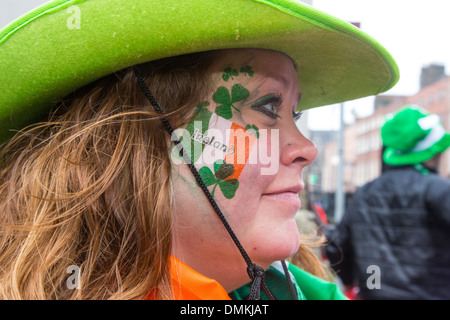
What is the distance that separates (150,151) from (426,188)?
1.76 metres

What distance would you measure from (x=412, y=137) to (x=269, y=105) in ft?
5.60

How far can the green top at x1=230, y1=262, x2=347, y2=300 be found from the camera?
4.16 ft

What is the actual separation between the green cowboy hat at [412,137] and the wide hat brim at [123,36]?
154cm

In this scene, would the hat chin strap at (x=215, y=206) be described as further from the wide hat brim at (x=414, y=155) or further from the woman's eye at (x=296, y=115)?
the wide hat brim at (x=414, y=155)

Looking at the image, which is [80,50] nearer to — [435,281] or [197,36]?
[197,36]

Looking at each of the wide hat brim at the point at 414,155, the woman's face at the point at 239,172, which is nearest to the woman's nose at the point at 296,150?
the woman's face at the point at 239,172

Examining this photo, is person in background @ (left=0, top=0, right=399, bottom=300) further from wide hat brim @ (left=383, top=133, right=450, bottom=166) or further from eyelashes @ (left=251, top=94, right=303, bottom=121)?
wide hat brim @ (left=383, top=133, right=450, bottom=166)

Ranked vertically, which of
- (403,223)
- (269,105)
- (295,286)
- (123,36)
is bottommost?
(295,286)

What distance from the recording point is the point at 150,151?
37.8 inches

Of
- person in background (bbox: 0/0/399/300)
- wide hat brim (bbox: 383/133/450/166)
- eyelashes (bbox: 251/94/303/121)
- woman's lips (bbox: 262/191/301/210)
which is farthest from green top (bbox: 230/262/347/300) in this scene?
wide hat brim (bbox: 383/133/450/166)

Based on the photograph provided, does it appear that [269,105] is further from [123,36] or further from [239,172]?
[123,36]

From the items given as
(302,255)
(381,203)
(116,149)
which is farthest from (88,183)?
(381,203)

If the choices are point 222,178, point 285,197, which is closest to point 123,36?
point 222,178

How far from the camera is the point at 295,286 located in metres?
1.28
